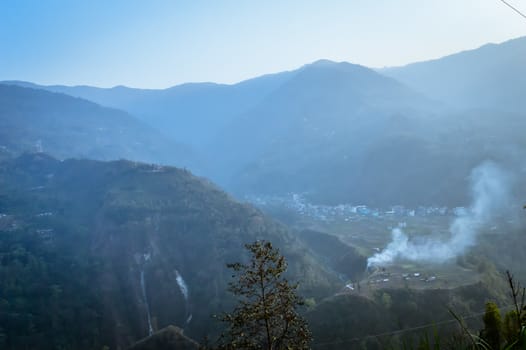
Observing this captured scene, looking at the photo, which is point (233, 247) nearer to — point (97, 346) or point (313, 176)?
point (97, 346)

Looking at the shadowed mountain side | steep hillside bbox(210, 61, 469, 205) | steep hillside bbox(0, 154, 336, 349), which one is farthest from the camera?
steep hillside bbox(210, 61, 469, 205)

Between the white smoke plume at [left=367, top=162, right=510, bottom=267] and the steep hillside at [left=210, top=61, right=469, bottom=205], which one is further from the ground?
the steep hillside at [left=210, top=61, right=469, bottom=205]

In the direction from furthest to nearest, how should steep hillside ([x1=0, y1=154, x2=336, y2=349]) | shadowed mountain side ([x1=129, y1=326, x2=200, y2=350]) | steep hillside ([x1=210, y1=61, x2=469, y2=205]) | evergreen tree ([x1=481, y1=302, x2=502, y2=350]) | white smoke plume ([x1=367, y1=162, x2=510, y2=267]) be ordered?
steep hillside ([x1=210, y1=61, x2=469, y2=205]) < white smoke plume ([x1=367, y1=162, x2=510, y2=267]) < steep hillside ([x1=0, y1=154, x2=336, y2=349]) < shadowed mountain side ([x1=129, y1=326, x2=200, y2=350]) < evergreen tree ([x1=481, y1=302, x2=502, y2=350])

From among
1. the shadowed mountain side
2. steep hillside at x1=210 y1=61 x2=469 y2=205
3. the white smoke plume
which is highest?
steep hillside at x1=210 y1=61 x2=469 y2=205

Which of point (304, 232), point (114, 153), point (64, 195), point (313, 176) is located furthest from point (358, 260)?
point (114, 153)

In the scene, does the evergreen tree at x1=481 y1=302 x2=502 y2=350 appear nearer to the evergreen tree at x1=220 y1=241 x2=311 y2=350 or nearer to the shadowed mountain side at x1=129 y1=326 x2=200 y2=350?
the evergreen tree at x1=220 y1=241 x2=311 y2=350

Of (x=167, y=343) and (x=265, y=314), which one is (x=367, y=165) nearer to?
(x=167, y=343)

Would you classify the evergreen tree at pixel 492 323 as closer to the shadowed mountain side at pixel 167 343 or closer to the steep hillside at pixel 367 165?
the shadowed mountain side at pixel 167 343

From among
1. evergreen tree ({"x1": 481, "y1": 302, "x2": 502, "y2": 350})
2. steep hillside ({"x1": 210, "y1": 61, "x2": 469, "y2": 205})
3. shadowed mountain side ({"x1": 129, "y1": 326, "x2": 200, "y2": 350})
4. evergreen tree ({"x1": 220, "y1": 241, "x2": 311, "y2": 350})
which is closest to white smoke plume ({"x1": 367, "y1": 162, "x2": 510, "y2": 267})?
steep hillside ({"x1": 210, "y1": 61, "x2": 469, "y2": 205})
